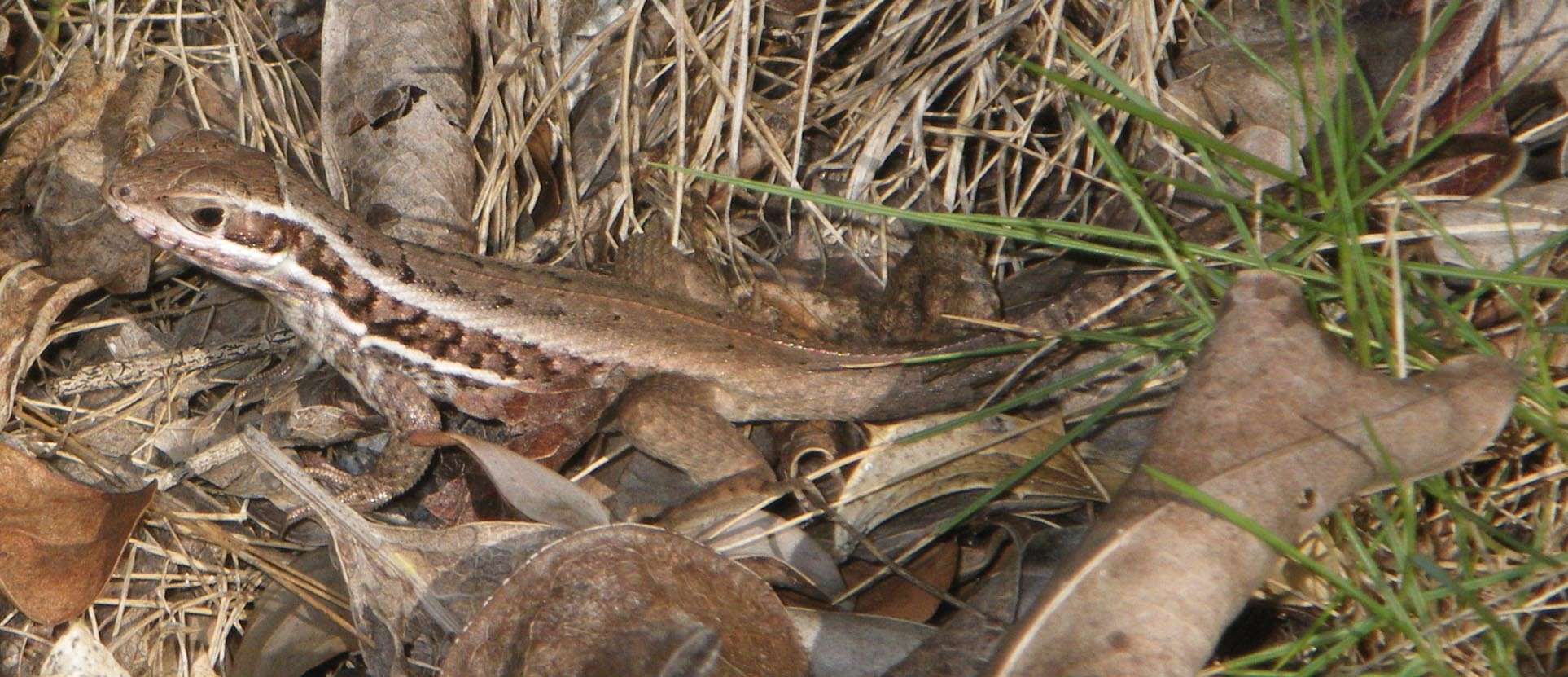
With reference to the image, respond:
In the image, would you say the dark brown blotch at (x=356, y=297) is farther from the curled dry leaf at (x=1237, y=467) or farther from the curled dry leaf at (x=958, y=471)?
the curled dry leaf at (x=1237, y=467)


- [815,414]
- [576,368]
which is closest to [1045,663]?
[815,414]

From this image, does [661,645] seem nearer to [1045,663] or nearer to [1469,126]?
[1045,663]

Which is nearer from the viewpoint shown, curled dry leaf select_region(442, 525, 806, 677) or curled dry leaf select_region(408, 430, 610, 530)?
curled dry leaf select_region(442, 525, 806, 677)

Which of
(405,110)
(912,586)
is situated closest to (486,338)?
(405,110)

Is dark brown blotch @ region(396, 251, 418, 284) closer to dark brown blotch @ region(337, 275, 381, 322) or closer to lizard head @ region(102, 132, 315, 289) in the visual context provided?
dark brown blotch @ region(337, 275, 381, 322)

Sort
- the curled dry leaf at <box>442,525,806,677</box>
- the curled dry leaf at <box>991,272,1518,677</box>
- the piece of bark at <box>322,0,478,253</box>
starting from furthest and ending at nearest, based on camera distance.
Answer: the piece of bark at <box>322,0,478,253</box>, the curled dry leaf at <box>442,525,806,677</box>, the curled dry leaf at <box>991,272,1518,677</box>

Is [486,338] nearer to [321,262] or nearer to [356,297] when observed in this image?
[356,297]

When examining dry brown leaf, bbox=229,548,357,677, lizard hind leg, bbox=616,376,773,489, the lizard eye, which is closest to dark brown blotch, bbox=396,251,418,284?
the lizard eye

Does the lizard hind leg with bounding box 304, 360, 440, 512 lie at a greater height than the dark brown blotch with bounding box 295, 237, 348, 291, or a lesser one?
lesser
